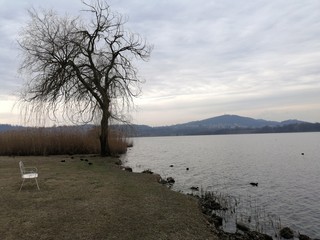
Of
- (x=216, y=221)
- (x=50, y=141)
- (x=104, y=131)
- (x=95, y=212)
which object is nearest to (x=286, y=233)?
(x=216, y=221)

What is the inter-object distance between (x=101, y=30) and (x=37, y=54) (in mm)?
5140

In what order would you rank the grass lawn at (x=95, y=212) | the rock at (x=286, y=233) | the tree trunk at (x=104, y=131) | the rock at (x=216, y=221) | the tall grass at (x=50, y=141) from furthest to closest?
the tall grass at (x=50, y=141) → the tree trunk at (x=104, y=131) → the rock at (x=286, y=233) → the rock at (x=216, y=221) → the grass lawn at (x=95, y=212)

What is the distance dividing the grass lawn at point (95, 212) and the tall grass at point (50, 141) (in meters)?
15.4

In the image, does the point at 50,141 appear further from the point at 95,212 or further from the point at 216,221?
the point at 216,221

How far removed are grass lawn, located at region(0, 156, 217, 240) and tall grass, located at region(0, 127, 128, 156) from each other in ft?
50.6

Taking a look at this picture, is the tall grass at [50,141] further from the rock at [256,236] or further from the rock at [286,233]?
the rock at [256,236]

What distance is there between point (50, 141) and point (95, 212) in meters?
22.4

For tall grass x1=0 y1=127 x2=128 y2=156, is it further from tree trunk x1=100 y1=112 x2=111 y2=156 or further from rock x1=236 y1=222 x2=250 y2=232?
rock x1=236 y1=222 x2=250 y2=232

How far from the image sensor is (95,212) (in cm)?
994

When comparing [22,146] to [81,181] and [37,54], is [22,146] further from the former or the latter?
[81,181]

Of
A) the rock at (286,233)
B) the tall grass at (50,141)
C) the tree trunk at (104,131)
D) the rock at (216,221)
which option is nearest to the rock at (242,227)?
the rock at (216,221)

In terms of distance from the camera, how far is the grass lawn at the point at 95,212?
329 inches

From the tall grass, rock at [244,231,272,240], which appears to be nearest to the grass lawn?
rock at [244,231,272,240]

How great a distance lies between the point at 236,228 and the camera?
38.1ft
